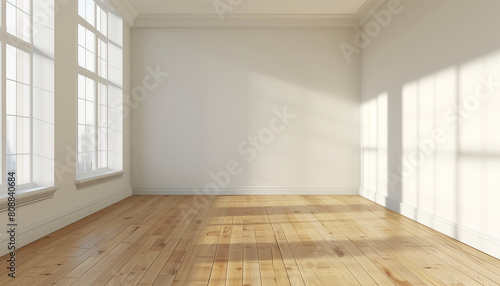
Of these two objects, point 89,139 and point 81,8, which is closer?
point 81,8

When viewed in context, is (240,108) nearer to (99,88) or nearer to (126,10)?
(99,88)

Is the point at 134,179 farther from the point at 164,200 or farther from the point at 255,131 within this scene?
the point at 255,131

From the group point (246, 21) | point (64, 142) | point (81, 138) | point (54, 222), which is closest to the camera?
point (54, 222)

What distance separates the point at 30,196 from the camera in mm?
3283

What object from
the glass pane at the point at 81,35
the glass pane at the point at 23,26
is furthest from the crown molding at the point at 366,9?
the glass pane at the point at 23,26

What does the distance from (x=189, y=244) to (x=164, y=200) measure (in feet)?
8.63

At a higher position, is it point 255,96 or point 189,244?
point 255,96

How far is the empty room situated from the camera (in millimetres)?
2951

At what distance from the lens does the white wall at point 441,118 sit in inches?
122

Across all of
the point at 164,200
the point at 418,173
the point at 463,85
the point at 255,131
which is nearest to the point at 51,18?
the point at 164,200

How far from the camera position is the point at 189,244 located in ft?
10.8

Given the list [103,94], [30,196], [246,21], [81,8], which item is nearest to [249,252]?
[30,196]

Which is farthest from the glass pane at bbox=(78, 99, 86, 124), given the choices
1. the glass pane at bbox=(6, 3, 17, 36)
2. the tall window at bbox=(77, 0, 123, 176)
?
the glass pane at bbox=(6, 3, 17, 36)

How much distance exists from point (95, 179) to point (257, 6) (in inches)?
143
